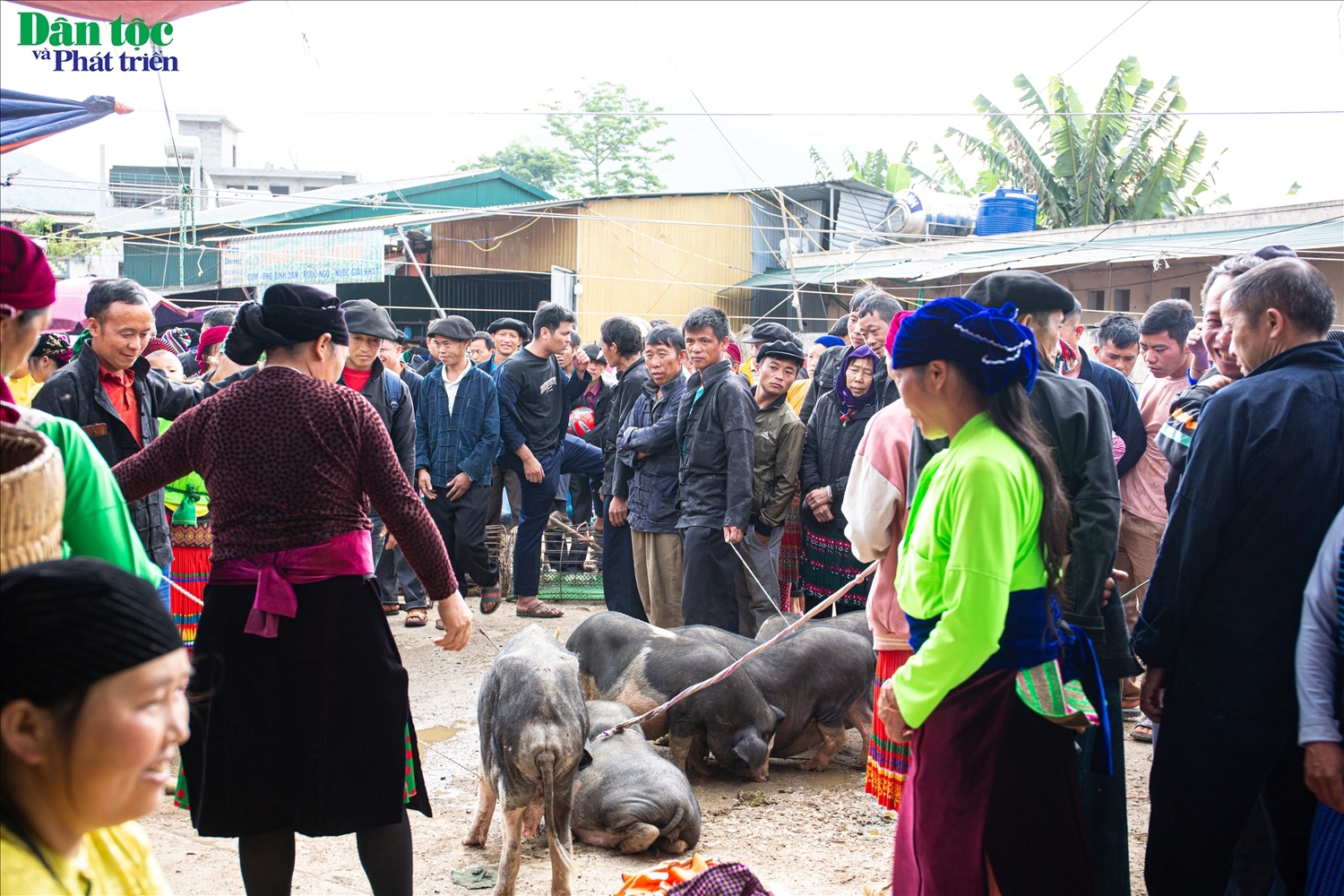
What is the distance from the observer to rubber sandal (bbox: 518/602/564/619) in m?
7.98

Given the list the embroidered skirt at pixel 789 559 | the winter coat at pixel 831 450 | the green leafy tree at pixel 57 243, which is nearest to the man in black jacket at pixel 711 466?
the winter coat at pixel 831 450

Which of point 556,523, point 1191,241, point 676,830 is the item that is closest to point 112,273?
point 556,523

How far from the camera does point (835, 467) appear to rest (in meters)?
5.84

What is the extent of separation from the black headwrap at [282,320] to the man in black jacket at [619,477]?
3803 mm

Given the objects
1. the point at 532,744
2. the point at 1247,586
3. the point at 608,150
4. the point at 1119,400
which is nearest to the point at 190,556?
the point at 532,744

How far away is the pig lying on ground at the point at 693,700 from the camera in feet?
15.3

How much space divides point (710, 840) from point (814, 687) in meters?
1.07

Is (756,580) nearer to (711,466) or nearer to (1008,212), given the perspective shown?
(711,466)

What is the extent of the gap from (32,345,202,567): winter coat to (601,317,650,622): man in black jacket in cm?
294

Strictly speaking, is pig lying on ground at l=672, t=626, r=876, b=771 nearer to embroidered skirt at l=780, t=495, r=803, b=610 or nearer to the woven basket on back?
embroidered skirt at l=780, t=495, r=803, b=610

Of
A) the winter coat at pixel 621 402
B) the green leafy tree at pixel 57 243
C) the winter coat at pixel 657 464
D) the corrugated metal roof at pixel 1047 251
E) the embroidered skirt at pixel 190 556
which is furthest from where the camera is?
the green leafy tree at pixel 57 243

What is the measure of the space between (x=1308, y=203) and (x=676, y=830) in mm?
12802

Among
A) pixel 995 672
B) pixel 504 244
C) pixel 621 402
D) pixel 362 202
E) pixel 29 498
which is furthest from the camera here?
pixel 504 244

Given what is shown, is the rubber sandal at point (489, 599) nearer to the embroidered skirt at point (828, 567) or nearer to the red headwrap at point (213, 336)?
the embroidered skirt at point (828, 567)
